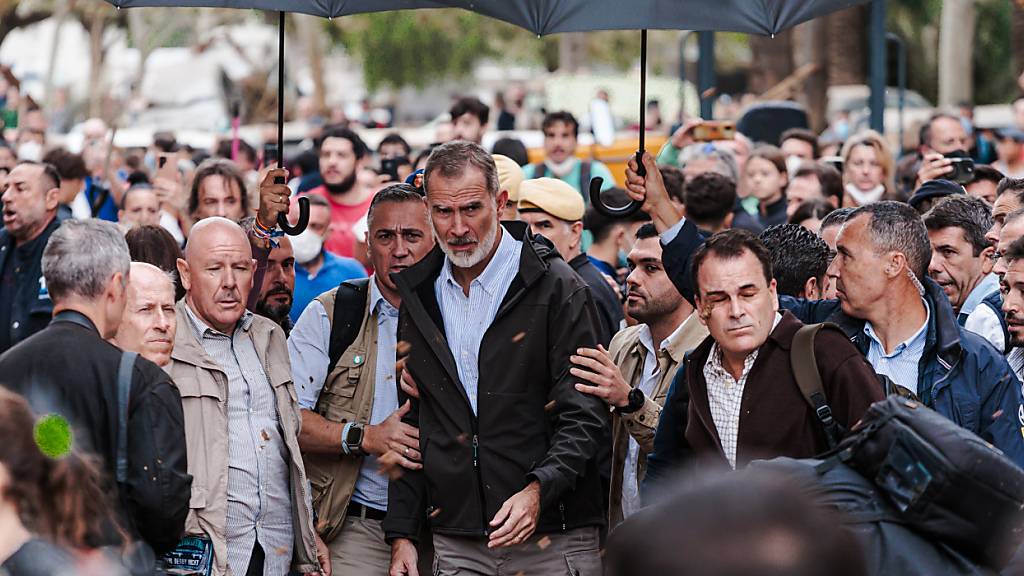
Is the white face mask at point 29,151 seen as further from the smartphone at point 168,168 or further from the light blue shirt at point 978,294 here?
the light blue shirt at point 978,294

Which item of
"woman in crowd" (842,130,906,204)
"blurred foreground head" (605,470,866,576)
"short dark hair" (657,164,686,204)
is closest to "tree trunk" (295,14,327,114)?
"woman in crowd" (842,130,906,204)

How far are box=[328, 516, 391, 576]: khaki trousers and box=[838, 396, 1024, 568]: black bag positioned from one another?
9.79ft

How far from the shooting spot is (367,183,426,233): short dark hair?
6172 mm

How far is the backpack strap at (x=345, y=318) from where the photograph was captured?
6.07 m

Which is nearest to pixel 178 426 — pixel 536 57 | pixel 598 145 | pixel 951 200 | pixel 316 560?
pixel 316 560

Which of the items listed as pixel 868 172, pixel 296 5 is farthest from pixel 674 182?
pixel 296 5

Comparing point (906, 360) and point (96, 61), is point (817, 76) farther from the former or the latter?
point (906, 360)

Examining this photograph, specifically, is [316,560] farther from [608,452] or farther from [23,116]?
[23,116]

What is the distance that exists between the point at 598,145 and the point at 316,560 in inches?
404

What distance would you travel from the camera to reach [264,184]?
6367 mm

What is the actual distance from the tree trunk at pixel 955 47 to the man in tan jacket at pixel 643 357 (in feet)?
92.7

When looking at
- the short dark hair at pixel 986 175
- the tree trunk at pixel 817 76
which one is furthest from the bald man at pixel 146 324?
the tree trunk at pixel 817 76

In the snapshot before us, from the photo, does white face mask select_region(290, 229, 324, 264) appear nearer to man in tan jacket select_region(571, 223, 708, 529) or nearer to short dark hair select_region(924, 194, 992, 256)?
man in tan jacket select_region(571, 223, 708, 529)

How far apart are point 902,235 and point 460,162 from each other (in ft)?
5.36
